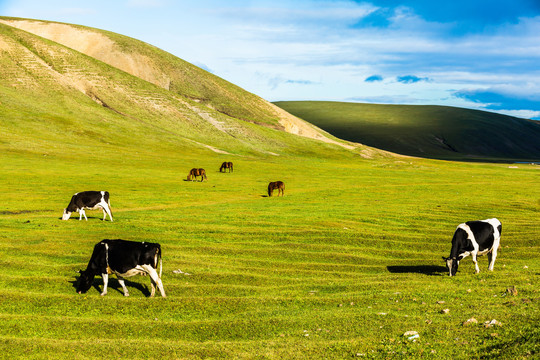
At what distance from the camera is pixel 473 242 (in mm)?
20188

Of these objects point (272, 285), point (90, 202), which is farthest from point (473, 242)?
point (90, 202)

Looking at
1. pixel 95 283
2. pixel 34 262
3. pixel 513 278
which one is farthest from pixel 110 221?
pixel 513 278

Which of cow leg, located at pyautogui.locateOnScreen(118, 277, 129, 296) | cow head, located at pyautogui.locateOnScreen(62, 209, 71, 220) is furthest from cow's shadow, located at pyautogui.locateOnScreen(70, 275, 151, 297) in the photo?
cow head, located at pyautogui.locateOnScreen(62, 209, 71, 220)

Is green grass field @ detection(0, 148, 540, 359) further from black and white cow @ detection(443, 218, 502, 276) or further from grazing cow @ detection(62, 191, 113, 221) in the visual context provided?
grazing cow @ detection(62, 191, 113, 221)

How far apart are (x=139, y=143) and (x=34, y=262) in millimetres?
95648

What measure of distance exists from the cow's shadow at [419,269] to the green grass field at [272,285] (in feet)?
0.28

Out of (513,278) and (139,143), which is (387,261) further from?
(139,143)

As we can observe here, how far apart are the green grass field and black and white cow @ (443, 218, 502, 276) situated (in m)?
0.71

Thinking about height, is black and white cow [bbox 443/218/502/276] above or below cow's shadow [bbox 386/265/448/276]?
above

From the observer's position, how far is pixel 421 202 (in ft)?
153

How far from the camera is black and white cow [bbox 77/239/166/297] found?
55.2ft

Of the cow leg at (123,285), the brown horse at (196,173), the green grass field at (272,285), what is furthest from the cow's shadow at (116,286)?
the brown horse at (196,173)

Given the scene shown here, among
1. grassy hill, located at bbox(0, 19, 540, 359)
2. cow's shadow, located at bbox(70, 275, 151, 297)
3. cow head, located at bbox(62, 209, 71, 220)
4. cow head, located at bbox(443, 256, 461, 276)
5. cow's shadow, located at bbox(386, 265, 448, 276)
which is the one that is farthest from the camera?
cow head, located at bbox(62, 209, 71, 220)

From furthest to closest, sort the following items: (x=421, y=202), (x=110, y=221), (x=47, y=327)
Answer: (x=421, y=202) → (x=110, y=221) → (x=47, y=327)
